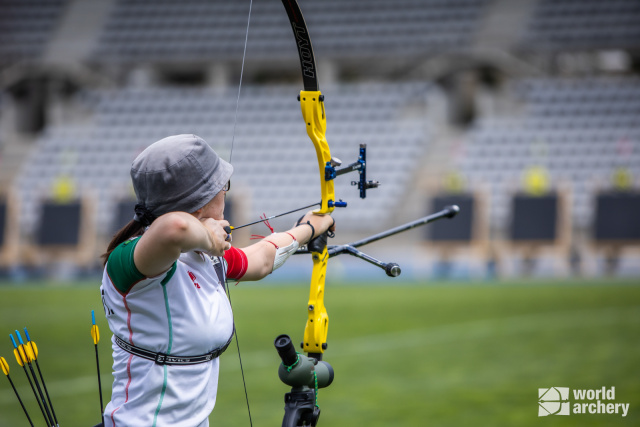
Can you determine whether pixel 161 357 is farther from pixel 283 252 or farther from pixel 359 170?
pixel 359 170

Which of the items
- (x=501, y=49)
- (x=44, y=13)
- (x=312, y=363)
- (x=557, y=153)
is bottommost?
(x=312, y=363)

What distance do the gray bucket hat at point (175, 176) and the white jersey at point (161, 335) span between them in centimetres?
11

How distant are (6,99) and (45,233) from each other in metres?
6.50

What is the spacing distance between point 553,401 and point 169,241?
11.0ft

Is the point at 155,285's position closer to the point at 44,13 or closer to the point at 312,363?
the point at 312,363

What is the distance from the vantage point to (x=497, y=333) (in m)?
6.88

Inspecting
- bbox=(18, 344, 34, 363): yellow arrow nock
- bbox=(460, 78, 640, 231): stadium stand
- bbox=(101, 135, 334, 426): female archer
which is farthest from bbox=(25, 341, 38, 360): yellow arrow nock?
bbox=(460, 78, 640, 231): stadium stand

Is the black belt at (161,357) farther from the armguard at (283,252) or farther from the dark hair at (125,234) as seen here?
the armguard at (283,252)

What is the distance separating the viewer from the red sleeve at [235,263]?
204 centimetres

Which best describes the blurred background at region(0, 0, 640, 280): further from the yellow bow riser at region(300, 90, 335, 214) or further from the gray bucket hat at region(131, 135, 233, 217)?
the gray bucket hat at region(131, 135, 233, 217)

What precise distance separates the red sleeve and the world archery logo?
2.62 metres

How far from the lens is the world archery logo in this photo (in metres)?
4.23

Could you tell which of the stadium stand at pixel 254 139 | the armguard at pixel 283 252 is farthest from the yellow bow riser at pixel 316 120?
the stadium stand at pixel 254 139

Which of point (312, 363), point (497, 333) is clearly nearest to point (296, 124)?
point (497, 333)
